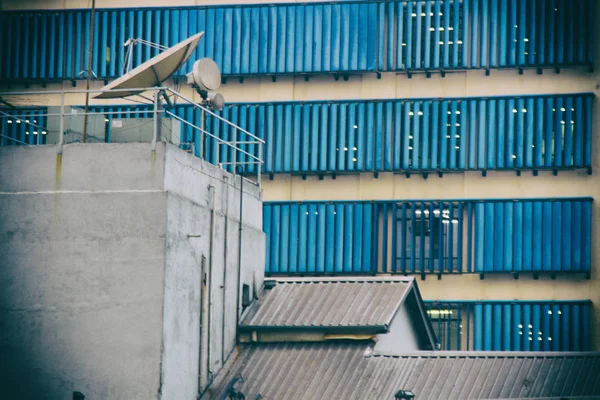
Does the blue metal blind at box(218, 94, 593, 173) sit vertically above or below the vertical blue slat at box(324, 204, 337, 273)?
above

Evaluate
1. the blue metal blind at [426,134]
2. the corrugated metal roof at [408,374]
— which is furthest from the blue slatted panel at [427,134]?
the corrugated metal roof at [408,374]

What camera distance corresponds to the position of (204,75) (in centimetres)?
3700

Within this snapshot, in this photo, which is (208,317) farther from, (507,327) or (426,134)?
(426,134)

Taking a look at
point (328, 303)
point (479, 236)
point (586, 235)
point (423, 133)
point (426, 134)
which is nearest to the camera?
point (328, 303)

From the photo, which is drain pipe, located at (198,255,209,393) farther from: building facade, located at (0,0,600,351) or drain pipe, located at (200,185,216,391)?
building facade, located at (0,0,600,351)

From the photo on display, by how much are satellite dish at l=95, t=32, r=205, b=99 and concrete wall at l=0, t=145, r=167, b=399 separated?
3878 millimetres

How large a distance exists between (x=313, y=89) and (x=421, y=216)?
26.2ft

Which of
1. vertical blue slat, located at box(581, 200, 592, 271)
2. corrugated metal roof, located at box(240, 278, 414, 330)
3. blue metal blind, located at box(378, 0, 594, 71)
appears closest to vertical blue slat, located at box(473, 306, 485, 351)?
vertical blue slat, located at box(581, 200, 592, 271)

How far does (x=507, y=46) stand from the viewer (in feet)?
193

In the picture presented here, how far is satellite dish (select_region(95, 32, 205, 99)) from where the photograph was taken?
34.1 meters

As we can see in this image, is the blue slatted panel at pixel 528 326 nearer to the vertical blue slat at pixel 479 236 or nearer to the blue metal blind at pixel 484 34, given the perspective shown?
the vertical blue slat at pixel 479 236

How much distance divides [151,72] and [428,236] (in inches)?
1045

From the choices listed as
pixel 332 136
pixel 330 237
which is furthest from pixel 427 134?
pixel 330 237

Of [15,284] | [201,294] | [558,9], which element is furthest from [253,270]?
[558,9]
